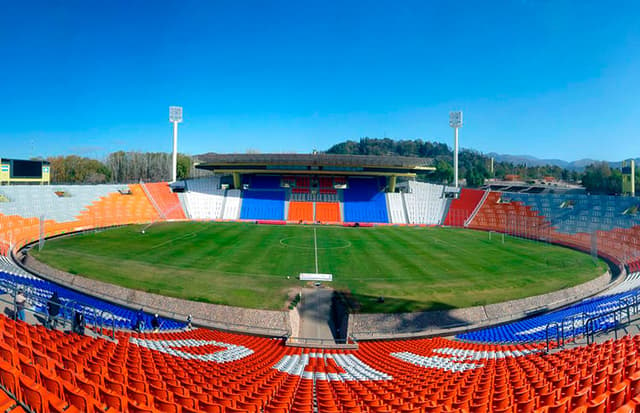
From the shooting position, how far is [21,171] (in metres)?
48.0

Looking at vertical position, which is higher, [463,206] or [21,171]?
[21,171]

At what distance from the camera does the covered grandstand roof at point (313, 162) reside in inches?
2486

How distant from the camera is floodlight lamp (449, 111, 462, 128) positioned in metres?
77.2

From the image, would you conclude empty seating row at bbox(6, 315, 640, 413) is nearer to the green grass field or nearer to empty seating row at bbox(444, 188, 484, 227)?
the green grass field

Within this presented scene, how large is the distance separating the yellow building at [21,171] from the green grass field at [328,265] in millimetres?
15464

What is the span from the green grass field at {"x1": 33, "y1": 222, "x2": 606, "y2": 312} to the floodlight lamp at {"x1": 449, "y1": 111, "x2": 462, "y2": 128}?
119 feet

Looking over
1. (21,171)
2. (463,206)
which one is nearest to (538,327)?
(463,206)

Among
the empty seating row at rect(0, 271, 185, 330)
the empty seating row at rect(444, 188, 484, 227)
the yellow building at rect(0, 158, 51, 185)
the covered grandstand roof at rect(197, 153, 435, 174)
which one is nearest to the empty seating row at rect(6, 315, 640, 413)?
the empty seating row at rect(0, 271, 185, 330)

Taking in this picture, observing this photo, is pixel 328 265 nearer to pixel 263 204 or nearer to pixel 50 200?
pixel 263 204

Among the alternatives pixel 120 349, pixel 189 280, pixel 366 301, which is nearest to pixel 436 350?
pixel 366 301

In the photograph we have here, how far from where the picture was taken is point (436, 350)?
605 inches

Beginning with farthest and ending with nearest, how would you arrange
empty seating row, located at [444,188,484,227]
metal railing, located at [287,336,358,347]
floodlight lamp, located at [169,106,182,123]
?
floodlight lamp, located at [169,106,182,123]
empty seating row, located at [444,188,484,227]
metal railing, located at [287,336,358,347]

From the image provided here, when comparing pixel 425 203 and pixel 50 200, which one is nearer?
pixel 50 200

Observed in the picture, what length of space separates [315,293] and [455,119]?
6563cm
